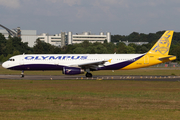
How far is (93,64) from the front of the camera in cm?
3734

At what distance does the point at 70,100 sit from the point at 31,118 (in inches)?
223

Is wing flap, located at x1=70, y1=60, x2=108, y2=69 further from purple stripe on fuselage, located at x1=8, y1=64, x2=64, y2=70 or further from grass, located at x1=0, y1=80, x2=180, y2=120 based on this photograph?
grass, located at x1=0, y1=80, x2=180, y2=120

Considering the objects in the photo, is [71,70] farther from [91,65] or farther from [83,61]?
[83,61]


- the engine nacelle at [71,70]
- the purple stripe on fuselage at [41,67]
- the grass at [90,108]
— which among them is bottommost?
the grass at [90,108]

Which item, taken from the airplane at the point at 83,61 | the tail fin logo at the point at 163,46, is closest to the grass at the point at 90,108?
the airplane at the point at 83,61

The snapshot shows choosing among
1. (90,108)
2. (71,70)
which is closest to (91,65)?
(71,70)

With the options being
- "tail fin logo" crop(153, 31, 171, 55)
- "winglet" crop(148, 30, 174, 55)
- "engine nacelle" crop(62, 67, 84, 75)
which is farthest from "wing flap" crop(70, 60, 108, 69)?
"tail fin logo" crop(153, 31, 171, 55)

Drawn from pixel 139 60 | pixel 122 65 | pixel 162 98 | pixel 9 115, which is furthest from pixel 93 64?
pixel 9 115

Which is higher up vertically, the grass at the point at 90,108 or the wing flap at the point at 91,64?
the wing flap at the point at 91,64

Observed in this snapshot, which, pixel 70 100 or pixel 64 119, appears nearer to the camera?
pixel 64 119

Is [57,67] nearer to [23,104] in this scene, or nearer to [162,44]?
[162,44]

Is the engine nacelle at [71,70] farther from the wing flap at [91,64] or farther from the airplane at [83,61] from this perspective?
the wing flap at [91,64]

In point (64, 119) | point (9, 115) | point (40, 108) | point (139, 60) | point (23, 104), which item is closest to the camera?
point (64, 119)

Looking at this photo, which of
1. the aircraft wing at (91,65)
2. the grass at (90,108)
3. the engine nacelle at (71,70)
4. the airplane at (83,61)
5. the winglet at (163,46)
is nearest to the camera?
the grass at (90,108)
